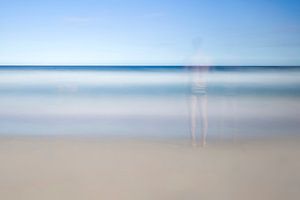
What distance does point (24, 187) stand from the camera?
2.36 metres

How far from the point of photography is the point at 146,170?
268 centimetres

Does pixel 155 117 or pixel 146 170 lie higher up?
pixel 146 170

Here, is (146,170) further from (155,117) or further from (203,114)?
(155,117)

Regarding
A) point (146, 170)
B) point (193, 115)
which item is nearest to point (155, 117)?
point (193, 115)

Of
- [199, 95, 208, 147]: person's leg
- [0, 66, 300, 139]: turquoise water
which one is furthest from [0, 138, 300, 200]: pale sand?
[0, 66, 300, 139]: turquoise water

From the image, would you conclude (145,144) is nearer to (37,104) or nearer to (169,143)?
(169,143)

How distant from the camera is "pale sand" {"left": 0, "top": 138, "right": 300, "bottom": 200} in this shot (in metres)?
2.24

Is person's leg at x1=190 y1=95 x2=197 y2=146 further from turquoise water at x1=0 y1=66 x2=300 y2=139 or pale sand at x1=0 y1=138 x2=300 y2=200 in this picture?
pale sand at x1=0 y1=138 x2=300 y2=200

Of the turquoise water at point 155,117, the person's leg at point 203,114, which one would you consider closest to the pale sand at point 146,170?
the person's leg at point 203,114

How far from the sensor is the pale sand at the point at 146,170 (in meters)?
2.24

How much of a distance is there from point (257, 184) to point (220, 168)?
362mm

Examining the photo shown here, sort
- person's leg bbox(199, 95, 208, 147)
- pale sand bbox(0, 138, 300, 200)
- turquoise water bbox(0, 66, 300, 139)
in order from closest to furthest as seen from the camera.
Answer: pale sand bbox(0, 138, 300, 200), person's leg bbox(199, 95, 208, 147), turquoise water bbox(0, 66, 300, 139)

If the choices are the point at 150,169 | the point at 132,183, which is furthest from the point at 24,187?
the point at 150,169

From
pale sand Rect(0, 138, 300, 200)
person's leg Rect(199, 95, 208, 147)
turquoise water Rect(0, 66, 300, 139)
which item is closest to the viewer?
pale sand Rect(0, 138, 300, 200)
